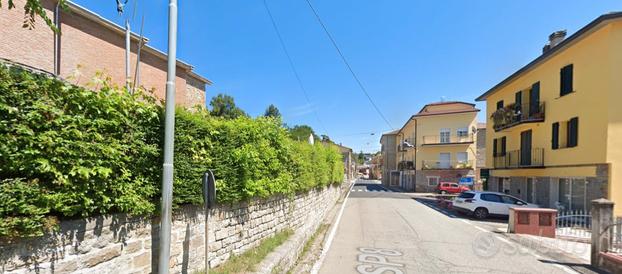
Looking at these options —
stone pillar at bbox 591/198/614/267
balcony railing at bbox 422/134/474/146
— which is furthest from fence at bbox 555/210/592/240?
balcony railing at bbox 422/134/474/146

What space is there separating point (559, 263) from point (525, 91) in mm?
17252

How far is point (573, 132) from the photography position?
16.3 meters

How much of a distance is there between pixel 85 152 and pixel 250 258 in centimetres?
382

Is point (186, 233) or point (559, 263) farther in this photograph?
point (559, 263)

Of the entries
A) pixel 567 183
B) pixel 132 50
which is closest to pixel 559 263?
pixel 567 183

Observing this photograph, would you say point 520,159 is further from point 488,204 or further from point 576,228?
point 576,228

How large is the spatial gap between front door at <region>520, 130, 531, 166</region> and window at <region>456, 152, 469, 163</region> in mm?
17799

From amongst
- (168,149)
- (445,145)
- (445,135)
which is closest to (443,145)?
(445,145)

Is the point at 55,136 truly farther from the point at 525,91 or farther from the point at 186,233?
the point at 525,91

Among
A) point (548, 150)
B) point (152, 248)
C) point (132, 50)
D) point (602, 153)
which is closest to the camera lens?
point (152, 248)

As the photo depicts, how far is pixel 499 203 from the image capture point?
16391mm

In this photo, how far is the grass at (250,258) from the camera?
18.0ft

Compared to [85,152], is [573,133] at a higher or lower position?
higher

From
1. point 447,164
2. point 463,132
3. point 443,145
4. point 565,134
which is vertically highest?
point 463,132
